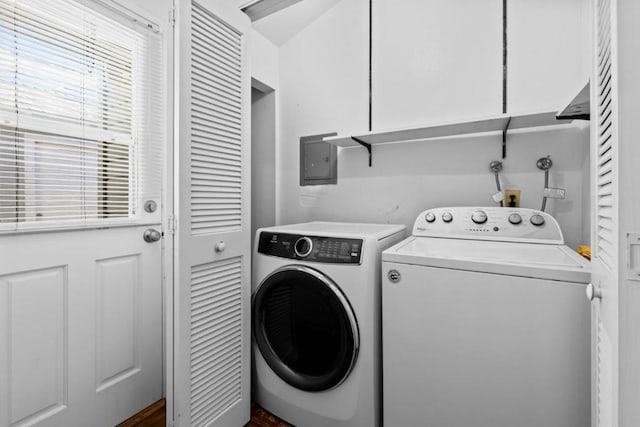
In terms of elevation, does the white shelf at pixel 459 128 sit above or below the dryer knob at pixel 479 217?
above

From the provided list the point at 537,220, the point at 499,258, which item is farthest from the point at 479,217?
the point at 499,258

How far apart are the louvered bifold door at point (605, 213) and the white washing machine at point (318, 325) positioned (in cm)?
70

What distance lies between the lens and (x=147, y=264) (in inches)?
62.6

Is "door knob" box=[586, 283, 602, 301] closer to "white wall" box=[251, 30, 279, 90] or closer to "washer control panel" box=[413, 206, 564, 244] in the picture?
"washer control panel" box=[413, 206, 564, 244]

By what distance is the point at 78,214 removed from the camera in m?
1.31

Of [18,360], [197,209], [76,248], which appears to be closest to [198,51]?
[197,209]

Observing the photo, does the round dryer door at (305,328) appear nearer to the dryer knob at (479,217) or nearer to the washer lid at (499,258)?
the washer lid at (499,258)

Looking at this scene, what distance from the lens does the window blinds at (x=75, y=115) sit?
1115 mm

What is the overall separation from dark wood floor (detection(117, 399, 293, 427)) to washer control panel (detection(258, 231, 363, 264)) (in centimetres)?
87

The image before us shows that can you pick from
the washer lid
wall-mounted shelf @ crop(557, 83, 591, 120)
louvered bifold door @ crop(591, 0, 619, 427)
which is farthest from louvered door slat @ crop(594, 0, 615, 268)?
wall-mounted shelf @ crop(557, 83, 591, 120)

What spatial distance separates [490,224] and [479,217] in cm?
6

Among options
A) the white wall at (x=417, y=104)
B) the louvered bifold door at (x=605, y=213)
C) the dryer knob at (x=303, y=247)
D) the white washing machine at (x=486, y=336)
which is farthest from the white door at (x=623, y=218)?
the dryer knob at (x=303, y=247)

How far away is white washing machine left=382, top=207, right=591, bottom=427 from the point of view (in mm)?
908

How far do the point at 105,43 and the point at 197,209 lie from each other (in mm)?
960
